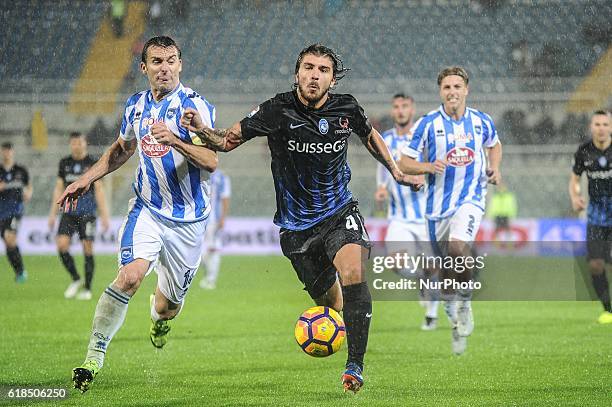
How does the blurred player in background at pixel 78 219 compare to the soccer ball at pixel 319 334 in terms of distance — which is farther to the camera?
the blurred player in background at pixel 78 219

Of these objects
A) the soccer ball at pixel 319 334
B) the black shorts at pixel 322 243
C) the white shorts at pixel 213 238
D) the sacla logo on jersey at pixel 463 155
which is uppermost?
the white shorts at pixel 213 238

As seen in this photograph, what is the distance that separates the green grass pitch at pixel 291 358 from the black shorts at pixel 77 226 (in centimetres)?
102

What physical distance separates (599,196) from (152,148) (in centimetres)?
716

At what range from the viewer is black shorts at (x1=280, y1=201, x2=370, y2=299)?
23.9 feet

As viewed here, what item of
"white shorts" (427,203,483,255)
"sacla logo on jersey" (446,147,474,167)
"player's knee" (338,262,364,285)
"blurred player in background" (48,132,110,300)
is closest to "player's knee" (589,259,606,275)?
"white shorts" (427,203,483,255)

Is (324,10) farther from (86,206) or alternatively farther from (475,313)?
(475,313)

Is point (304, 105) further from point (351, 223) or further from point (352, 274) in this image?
point (352, 274)

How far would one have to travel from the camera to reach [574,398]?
23.3ft

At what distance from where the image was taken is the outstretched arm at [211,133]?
6770 millimetres

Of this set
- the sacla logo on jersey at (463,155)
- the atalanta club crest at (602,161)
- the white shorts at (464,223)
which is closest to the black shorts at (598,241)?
the atalanta club crest at (602,161)

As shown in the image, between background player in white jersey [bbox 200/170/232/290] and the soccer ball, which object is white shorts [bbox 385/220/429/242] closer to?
the soccer ball

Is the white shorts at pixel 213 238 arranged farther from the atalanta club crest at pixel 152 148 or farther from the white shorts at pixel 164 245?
the atalanta club crest at pixel 152 148

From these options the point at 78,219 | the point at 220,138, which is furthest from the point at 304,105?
the point at 78,219

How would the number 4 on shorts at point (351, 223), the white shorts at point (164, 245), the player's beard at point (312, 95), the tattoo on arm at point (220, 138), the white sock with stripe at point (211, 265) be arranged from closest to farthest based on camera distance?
1. the tattoo on arm at point (220, 138)
2. the player's beard at point (312, 95)
3. the number 4 on shorts at point (351, 223)
4. the white shorts at point (164, 245)
5. the white sock with stripe at point (211, 265)
